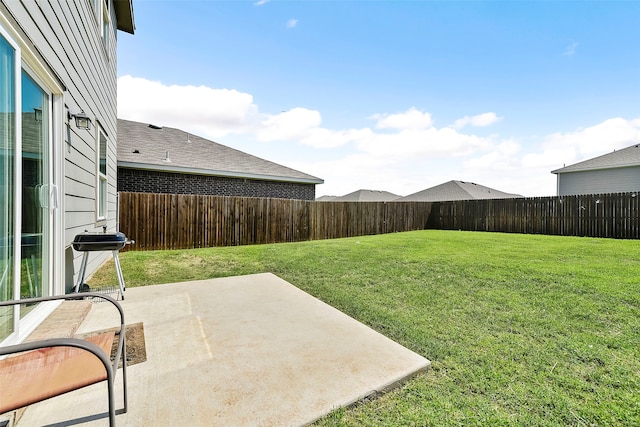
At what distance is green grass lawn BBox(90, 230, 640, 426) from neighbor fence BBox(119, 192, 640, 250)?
2110 millimetres

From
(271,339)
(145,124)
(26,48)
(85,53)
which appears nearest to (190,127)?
(145,124)

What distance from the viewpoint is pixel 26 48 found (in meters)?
2.12

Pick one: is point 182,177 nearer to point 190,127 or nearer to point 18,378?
point 190,127

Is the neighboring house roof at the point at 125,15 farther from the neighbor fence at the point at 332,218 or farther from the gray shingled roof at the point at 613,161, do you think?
the gray shingled roof at the point at 613,161

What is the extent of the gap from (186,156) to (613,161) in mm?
21829

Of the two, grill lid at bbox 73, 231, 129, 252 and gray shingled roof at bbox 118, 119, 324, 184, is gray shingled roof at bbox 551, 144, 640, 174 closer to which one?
gray shingled roof at bbox 118, 119, 324, 184

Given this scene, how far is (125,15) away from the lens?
23.5 feet

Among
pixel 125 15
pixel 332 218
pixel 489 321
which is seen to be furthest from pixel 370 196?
pixel 489 321

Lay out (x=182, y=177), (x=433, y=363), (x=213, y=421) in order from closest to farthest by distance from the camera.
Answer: (x=213, y=421) → (x=433, y=363) → (x=182, y=177)

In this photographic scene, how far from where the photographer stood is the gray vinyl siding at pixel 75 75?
8.02 feet

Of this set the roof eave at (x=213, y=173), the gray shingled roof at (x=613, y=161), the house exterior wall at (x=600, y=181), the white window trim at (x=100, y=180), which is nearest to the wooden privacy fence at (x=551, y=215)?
the house exterior wall at (x=600, y=181)

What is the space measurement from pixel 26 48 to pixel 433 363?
390cm

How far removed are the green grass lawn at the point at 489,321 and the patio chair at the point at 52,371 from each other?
1134 mm

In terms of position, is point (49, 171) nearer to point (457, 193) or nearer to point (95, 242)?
point (95, 242)
